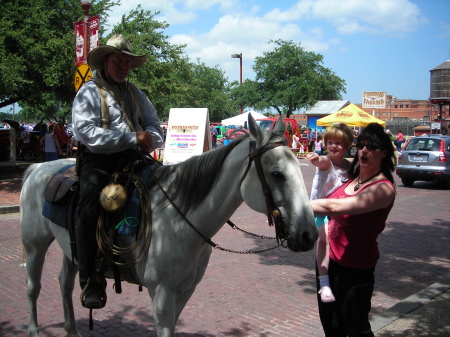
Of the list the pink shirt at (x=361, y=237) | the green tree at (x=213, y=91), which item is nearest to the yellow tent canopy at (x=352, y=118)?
the pink shirt at (x=361, y=237)

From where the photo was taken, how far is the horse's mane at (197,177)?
3027 millimetres

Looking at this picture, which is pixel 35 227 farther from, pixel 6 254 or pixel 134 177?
pixel 6 254

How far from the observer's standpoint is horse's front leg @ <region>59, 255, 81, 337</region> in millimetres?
4215

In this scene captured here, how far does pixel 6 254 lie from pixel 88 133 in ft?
16.8

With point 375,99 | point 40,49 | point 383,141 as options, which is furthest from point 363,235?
point 375,99

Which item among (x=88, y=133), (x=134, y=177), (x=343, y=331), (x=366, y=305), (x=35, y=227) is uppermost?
(x=88, y=133)

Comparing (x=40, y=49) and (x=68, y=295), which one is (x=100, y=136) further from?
(x=40, y=49)

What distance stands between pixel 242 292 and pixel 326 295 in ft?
8.22

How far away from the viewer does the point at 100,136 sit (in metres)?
3.10

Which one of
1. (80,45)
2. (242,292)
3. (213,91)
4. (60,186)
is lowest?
(242,292)

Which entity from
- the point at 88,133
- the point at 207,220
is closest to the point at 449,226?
the point at 207,220

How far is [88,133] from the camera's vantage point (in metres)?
3.12

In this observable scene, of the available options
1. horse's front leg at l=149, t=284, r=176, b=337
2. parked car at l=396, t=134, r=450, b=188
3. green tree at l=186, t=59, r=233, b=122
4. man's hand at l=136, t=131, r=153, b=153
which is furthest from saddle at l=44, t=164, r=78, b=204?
green tree at l=186, t=59, r=233, b=122

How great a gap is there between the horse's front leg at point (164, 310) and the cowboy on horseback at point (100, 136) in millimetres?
570
